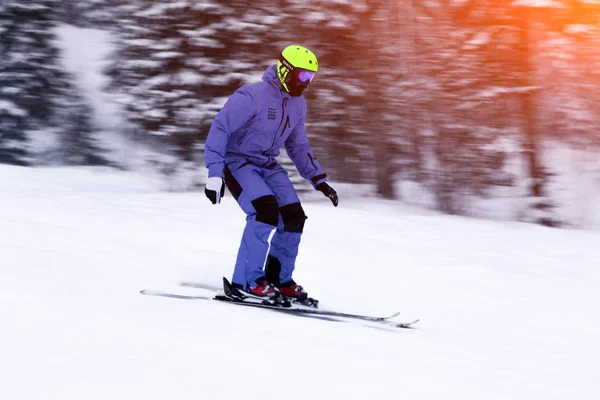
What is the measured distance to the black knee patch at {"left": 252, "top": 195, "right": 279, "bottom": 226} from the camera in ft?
16.2

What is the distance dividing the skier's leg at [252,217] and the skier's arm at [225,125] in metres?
0.26

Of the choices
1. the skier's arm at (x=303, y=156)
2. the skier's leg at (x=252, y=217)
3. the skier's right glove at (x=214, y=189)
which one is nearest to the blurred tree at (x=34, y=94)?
the skier's arm at (x=303, y=156)

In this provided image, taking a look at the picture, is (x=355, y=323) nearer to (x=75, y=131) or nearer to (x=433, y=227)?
(x=433, y=227)

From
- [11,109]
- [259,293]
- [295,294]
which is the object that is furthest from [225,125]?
[11,109]

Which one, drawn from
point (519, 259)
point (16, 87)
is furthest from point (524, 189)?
point (16, 87)

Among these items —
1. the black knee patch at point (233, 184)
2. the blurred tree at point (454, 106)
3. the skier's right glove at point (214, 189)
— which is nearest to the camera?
the skier's right glove at point (214, 189)

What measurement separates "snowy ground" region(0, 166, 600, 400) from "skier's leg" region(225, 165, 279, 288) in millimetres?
354

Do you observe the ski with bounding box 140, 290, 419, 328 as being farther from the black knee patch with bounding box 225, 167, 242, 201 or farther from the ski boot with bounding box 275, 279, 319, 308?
the black knee patch with bounding box 225, 167, 242, 201

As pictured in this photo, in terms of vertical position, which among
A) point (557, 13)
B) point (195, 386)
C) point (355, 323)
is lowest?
point (355, 323)

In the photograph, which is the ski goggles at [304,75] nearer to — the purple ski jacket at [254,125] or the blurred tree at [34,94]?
the purple ski jacket at [254,125]

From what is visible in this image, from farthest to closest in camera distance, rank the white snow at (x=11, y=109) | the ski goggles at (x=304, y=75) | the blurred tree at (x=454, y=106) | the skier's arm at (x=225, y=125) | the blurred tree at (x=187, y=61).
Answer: the white snow at (x=11, y=109), the blurred tree at (x=187, y=61), the blurred tree at (x=454, y=106), the ski goggles at (x=304, y=75), the skier's arm at (x=225, y=125)

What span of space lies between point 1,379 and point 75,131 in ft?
30.2

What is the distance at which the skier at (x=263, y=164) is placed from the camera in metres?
4.89

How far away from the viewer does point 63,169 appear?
11.3 metres
